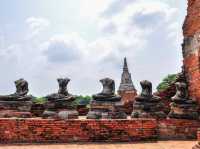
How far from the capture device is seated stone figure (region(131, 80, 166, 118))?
1161 centimetres

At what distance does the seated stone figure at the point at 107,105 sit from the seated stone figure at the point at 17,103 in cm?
174

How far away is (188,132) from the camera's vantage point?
11.4 meters

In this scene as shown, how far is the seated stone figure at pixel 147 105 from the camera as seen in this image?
11609mm

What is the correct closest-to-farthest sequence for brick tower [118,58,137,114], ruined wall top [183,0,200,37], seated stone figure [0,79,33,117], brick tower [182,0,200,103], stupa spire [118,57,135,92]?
seated stone figure [0,79,33,117], brick tower [182,0,200,103], ruined wall top [183,0,200,37], brick tower [118,58,137,114], stupa spire [118,57,135,92]

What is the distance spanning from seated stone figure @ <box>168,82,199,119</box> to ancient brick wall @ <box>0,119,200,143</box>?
3.77ft

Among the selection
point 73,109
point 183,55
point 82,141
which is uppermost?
point 183,55

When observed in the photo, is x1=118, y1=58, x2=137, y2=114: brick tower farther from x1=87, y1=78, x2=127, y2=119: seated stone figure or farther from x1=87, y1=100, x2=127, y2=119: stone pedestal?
x1=87, y1=100, x2=127, y2=119: stone pedestal

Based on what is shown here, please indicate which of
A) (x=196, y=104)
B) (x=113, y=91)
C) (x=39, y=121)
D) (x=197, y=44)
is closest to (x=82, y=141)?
(x=39, y=121)

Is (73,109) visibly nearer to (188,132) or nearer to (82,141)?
(82,141)

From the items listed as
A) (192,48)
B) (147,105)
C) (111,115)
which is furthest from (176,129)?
(192,48)

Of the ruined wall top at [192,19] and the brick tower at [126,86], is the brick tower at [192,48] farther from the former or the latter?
the brick tower at [126,86]

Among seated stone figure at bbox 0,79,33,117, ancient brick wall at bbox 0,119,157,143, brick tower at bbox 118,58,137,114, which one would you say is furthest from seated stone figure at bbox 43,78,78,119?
brick tower at bbox 118,58,137,114

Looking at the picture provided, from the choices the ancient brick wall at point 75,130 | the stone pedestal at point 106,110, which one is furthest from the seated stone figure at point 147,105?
the ancient brick wall at point 75,130

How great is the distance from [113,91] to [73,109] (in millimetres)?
1211
